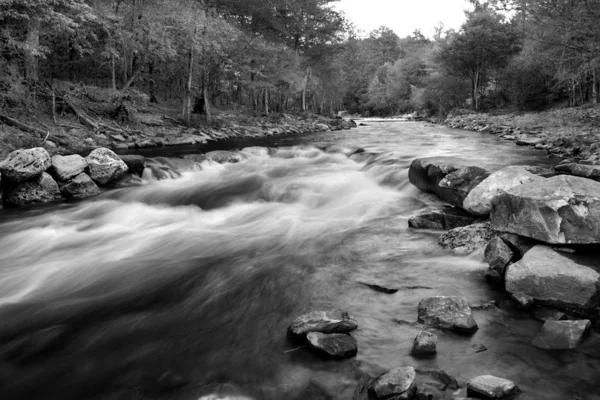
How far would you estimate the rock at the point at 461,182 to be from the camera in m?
6.76

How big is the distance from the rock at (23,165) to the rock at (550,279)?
919cm

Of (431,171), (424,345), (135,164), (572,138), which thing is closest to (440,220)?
(431,171)

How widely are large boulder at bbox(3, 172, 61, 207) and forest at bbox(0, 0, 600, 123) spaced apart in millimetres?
6290

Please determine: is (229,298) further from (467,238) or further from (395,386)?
(467,238)

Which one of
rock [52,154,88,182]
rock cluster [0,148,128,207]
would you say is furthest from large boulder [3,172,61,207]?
rock [52,154,88,182]

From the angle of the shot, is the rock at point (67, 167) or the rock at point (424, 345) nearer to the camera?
the rock at point (424, 345)

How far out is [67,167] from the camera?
30.9ft


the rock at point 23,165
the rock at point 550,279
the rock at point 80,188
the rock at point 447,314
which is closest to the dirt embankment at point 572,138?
the rock at point 550,279

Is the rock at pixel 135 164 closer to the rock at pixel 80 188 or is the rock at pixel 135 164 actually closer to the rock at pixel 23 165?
Answer: the rock at pixel 80 188

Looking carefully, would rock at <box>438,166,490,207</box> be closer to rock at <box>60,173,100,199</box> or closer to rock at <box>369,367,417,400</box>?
rock at <box>369,367,417,400</box>

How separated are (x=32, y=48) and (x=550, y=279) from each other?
15273 millimetres

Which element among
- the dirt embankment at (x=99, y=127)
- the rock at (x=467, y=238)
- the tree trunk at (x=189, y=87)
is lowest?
the rock at (x=467, y=238)

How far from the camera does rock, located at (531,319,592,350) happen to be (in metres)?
3.21

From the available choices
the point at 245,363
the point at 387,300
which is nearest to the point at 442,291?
the point at 387,300
